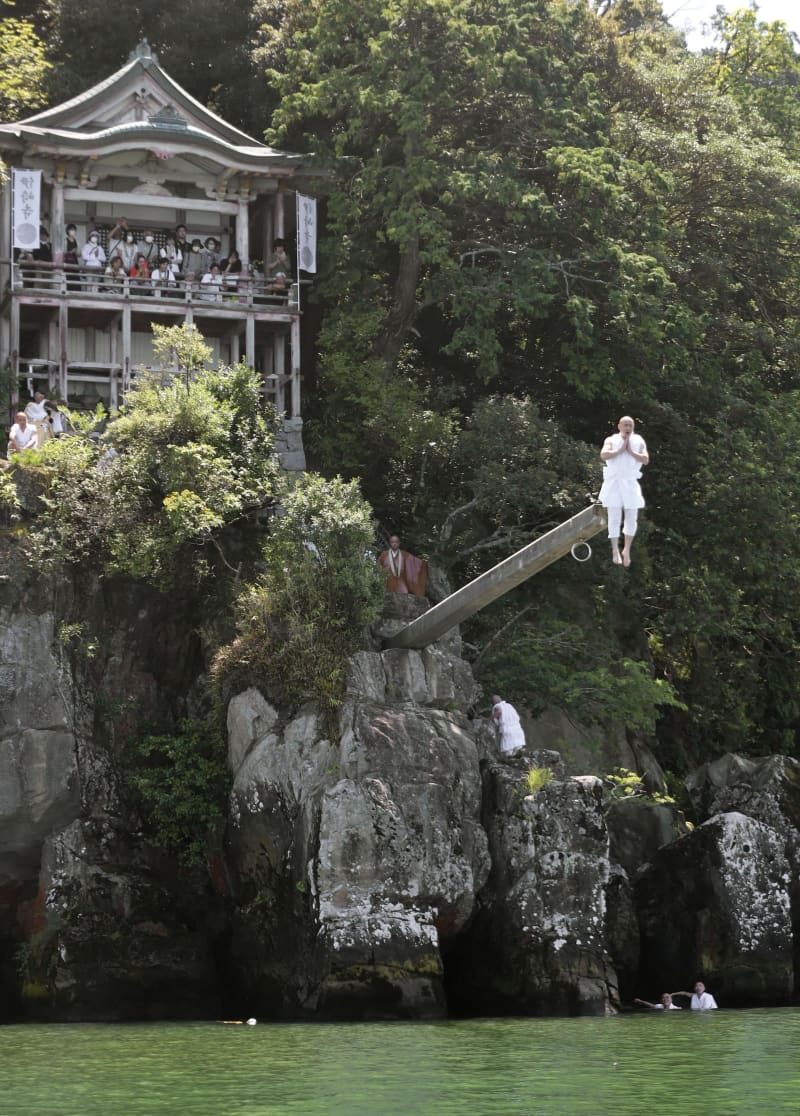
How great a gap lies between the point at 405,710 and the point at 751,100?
760 inches

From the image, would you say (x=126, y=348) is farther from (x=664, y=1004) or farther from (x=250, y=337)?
(x=664, y=1004)

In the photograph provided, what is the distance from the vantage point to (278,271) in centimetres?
3447

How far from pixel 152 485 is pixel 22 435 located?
229 centimetres

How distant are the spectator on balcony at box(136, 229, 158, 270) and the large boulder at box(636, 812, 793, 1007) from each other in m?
14.7

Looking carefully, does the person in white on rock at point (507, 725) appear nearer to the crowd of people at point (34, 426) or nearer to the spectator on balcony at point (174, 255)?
the crowd of people at point (34, 426)

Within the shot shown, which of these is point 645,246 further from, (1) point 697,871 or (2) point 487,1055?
(2) point 487,1055

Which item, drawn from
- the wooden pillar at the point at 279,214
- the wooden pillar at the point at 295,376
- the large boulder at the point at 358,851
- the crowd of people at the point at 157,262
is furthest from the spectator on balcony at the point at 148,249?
the large boulder at the point at 358,851

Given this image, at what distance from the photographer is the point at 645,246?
34.3 metres

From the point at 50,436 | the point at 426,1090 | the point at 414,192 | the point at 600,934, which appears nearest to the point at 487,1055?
the point at 426,1090

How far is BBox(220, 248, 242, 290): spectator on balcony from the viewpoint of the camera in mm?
33688

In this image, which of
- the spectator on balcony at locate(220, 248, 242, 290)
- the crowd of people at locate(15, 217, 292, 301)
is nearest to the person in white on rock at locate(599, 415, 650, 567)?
the crowd of people at locate(15, 217, 292, 301)

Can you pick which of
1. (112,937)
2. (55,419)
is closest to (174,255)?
(55,419)

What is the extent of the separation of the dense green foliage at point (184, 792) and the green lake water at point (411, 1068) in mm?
3447

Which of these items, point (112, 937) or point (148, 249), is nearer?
point (112, 937)
